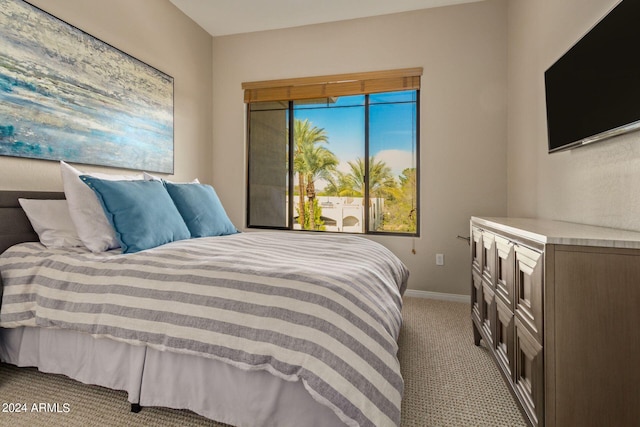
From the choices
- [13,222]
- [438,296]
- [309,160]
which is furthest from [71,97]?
[438,296]

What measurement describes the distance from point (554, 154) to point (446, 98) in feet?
4.48

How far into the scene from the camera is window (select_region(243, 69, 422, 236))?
3.43 m

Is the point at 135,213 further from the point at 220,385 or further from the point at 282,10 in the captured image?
the point at 282,10

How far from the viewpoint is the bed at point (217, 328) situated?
110 centimetres

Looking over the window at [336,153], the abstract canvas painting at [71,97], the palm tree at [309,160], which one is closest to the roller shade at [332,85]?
the window at [336,153]

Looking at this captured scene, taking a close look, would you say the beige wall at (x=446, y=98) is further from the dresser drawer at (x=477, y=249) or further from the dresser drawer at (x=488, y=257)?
the dresser drawer at (x=488, y=257)

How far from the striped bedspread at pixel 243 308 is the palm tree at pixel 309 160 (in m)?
1.97

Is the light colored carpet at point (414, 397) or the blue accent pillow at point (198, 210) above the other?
the blue accent pillow at point (198, 210)

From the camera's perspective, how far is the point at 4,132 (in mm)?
1941

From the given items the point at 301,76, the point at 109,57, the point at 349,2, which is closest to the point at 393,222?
the point at 301,76

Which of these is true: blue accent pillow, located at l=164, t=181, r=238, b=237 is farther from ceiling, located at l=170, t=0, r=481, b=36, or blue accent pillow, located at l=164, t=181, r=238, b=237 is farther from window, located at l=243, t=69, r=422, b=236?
ceiling, located at l=170, t=0, r=481, b=36

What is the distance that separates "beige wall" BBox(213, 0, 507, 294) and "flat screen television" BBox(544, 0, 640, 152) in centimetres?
117

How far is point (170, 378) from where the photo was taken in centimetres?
139

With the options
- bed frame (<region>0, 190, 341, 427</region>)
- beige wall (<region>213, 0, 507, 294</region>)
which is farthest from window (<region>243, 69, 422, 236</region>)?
bed frame (<region>0, 190, 341, 427</region>)
